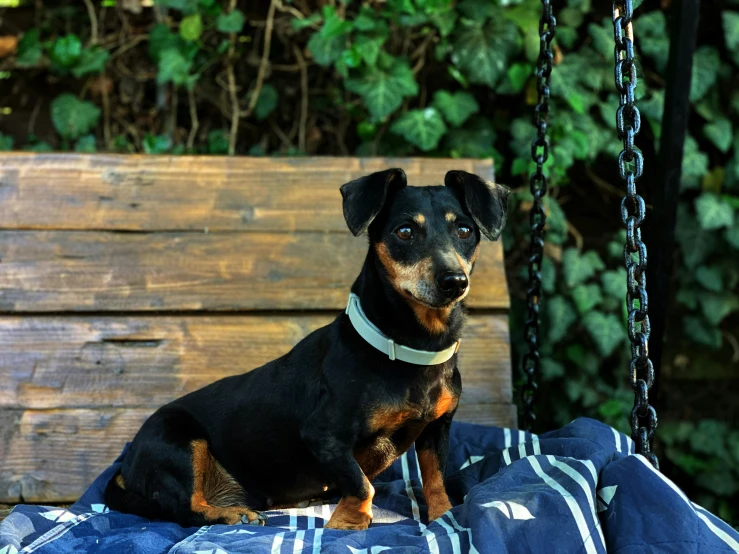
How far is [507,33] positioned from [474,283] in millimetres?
1279

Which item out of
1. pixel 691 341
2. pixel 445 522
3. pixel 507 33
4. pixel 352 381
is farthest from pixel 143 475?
pixel 691 341

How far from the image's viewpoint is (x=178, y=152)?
412 cm

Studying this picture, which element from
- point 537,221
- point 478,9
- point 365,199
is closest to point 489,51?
point 478,9

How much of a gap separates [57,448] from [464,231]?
6.07 ft

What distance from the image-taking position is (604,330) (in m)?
3.70

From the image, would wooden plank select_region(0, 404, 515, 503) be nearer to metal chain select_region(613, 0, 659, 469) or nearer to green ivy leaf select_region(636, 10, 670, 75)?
metal chain select_region(613, 0, 659, 469)

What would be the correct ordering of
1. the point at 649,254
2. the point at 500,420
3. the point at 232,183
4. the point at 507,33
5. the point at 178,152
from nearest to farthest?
1. the point at 649,254
2. the point at 500,420
3. the point at 232,183
4. the point at 507,33
5. the point at 178,152

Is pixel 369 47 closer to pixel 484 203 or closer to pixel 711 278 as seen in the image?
pixel 484 203

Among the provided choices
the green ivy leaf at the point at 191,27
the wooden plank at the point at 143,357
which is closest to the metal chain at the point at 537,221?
the wooden plank at the point at 143,357

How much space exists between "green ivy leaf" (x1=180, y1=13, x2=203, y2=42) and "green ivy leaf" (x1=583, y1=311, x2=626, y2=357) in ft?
7.85

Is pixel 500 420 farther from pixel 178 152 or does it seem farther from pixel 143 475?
pixel 178 152

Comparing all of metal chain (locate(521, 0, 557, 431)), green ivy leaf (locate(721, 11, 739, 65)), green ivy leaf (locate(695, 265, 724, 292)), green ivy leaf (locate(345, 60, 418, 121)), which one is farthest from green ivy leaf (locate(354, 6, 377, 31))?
green ivy leaf (locate(695, 265, 724, 292))

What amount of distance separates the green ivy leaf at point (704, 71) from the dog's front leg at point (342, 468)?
2709 millimetres

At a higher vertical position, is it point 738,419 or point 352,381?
point 352,381
